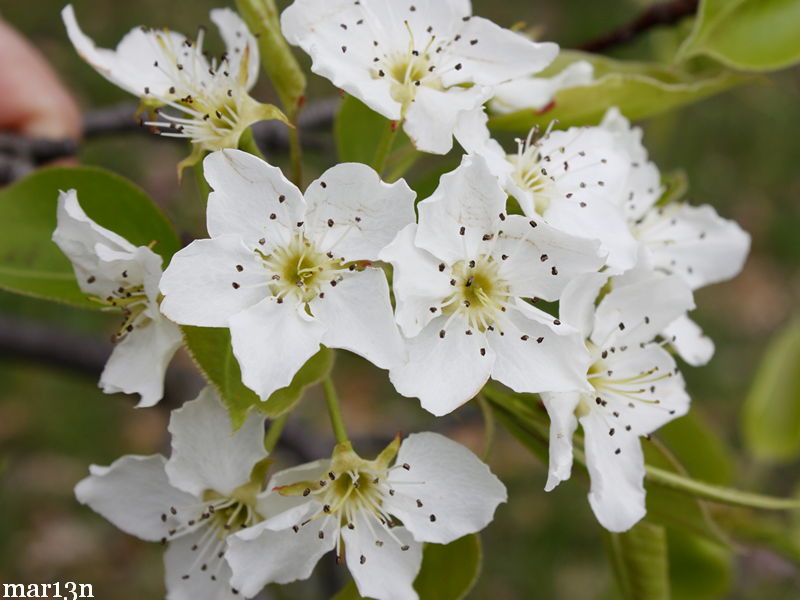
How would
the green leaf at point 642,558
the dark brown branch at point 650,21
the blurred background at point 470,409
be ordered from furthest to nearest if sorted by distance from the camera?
the blurred background at point 470,409 → the dark brown branch at point 650,21 → the green leaf at point 642,558

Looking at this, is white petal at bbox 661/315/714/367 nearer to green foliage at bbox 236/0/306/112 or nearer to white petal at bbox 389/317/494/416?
white petal at bbox 389/317/494/416

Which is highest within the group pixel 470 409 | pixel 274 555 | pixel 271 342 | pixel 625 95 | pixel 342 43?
pixel 342 43

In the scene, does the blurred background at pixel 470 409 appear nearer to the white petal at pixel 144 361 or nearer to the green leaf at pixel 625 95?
the green leaf at pixel 625 95

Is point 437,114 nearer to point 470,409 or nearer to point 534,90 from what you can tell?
point 534,90

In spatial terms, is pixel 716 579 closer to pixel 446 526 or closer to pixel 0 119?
pixel 446 526

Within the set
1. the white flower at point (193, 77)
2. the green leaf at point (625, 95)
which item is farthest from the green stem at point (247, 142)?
the green leaf at point (625, 95)

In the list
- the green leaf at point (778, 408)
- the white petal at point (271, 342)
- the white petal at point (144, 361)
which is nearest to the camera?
the white petal at point (271, 342)

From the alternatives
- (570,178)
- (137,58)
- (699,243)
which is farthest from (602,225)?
(137,58)
